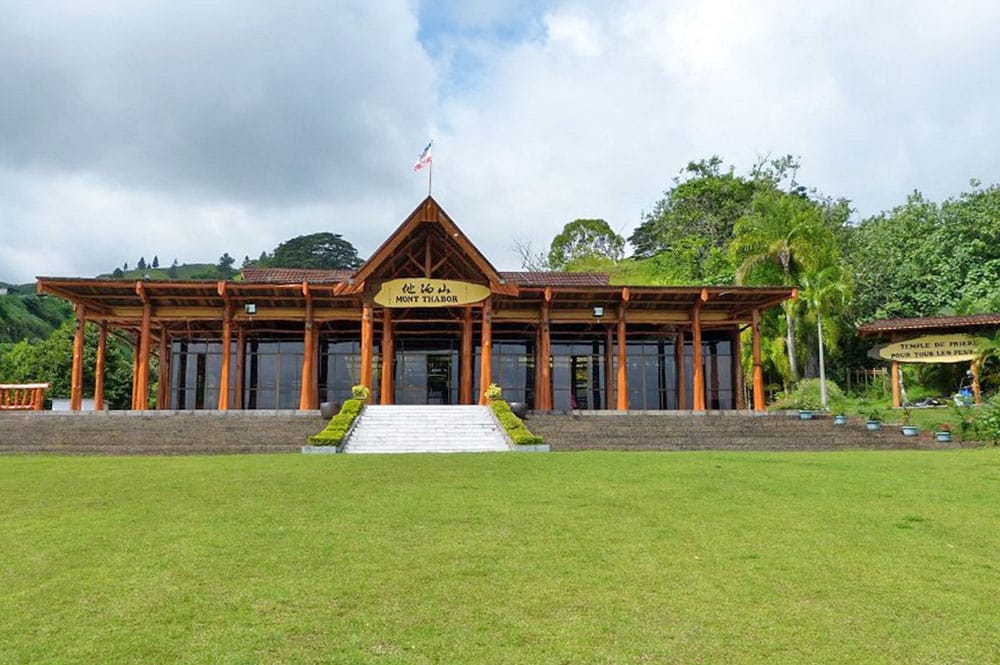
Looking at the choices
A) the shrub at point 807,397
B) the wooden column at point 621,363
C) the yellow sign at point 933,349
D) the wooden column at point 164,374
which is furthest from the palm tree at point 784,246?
the wooden column at point 164,374

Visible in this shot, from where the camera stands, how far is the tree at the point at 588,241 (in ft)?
230

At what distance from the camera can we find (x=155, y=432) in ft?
61.0

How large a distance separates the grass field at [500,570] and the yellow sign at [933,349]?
19638mm

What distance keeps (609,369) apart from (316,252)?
60.8 metres

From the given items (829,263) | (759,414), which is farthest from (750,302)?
(829,263)

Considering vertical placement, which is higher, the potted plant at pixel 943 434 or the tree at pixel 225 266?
the tree at pixel 225 266

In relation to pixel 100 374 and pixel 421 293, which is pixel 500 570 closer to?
pixel 421 293

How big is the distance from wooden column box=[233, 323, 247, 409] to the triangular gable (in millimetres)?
6937

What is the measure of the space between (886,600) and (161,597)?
5.19 metres

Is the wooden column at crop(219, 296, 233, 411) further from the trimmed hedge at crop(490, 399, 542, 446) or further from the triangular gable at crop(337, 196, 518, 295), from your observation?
the trimmed hedge at crop(490, 399, 542, 446)

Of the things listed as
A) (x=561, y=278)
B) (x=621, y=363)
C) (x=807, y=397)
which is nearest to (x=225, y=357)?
(x=621, y=363)

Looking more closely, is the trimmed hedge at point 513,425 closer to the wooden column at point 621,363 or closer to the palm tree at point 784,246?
the wooden column at point 621,363

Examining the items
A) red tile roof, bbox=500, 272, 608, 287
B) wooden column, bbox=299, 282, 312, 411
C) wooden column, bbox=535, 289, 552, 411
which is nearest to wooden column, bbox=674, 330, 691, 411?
red tile roof, bbox=500, 272, 608, 287

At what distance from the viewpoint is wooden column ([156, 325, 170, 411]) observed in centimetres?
3020
